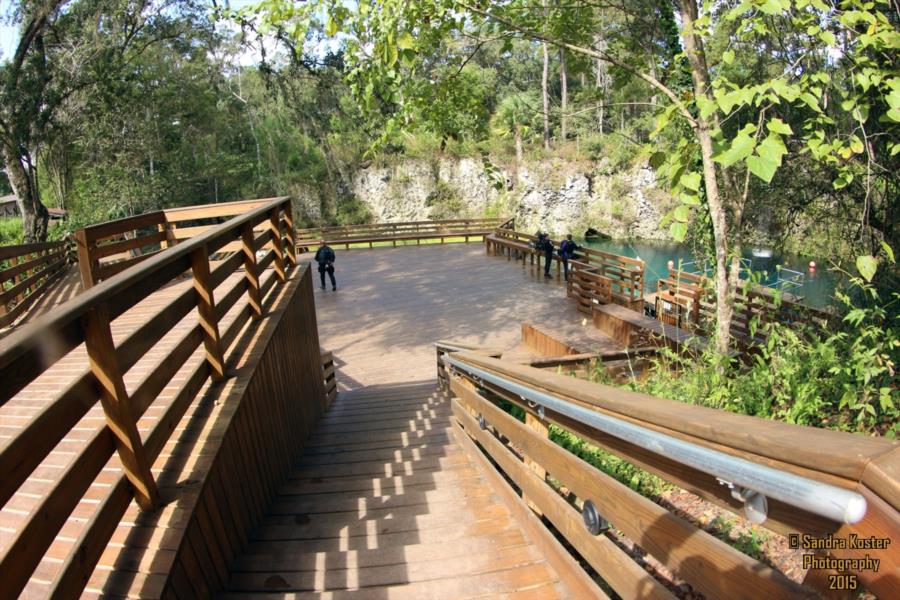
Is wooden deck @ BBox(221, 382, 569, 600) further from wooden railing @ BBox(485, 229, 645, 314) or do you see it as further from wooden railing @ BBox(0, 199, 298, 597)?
wooden railing @ BBox(485, 229, 645, 314)

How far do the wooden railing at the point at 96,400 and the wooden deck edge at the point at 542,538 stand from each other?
65.9 inches

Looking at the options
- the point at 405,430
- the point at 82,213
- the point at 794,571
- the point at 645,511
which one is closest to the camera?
the point at 645,511

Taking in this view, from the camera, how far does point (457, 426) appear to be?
14.6ft

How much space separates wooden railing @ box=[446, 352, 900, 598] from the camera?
84 centimetres

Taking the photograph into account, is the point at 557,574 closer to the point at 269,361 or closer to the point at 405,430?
the point at 269,361

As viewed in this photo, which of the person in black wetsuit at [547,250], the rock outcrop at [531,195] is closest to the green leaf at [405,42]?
the person in black wetsuit at [547,250]

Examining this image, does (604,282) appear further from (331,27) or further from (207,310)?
(207,310)

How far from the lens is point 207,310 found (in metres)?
3.07

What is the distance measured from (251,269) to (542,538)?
9.40 feet

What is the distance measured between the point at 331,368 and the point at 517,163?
33193 mm

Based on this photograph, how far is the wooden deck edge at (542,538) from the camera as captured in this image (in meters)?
2.09

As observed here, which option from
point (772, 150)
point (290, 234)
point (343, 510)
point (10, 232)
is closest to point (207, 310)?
point (343, 510)

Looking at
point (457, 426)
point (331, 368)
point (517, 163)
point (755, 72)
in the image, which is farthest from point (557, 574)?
point (517, 163)

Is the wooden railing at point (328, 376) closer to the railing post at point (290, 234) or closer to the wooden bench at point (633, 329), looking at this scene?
the railing post at point (290, 234)
